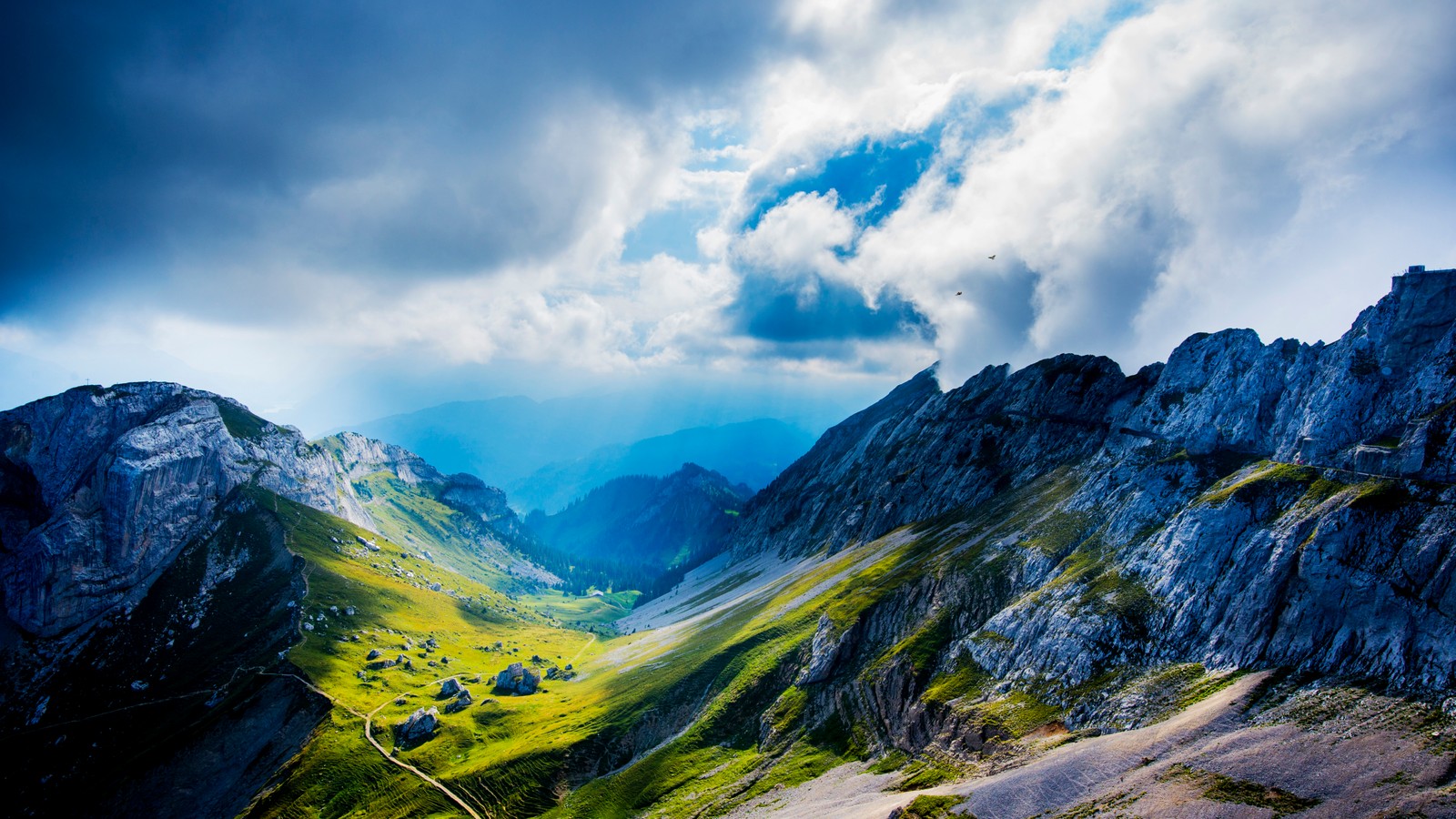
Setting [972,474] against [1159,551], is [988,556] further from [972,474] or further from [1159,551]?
[972,474]

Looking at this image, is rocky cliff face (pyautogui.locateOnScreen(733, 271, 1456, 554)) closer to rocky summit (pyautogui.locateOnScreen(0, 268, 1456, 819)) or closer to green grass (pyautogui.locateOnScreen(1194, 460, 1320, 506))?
rocky summit (pyautogui.locateOnScreen(0, 268, 1456, 819))

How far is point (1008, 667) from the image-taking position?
95250mm

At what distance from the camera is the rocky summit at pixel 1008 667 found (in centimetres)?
6366

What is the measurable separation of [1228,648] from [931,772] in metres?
40.7

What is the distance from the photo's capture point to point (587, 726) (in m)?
133

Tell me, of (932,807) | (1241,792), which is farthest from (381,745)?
(1241,792)

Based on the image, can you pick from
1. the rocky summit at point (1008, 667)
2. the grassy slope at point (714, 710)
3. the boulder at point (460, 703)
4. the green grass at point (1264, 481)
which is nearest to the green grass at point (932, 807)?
the rocky summit at point (1008, 667)

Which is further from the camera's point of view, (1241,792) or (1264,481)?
(1264,481)

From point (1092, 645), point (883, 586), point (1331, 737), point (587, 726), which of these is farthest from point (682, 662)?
point (1331, 737)

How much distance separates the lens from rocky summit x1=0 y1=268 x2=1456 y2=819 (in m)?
63.7

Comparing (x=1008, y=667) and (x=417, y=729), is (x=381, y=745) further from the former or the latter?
(x=1008, y=667)

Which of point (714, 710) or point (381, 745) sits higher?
point (381, 745)

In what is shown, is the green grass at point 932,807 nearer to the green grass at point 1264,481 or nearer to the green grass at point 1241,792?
the green grass at point 1241,792

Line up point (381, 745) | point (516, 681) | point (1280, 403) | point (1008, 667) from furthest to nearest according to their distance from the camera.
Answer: point (516, 681), point (381, 745), point (1280, 403), point (1008, 667)
